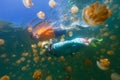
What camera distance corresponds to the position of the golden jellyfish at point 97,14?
173 inches

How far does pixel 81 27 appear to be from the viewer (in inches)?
761

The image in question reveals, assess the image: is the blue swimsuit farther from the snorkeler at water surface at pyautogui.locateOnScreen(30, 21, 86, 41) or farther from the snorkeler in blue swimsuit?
the snorkeler at water surface at pyautogui.locateOnScreen(30, 21, 86, 41)

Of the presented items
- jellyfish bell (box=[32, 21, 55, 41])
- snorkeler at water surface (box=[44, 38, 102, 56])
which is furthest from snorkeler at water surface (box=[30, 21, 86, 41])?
snorkeler at water surface (box=[44, 38, 102, 56])

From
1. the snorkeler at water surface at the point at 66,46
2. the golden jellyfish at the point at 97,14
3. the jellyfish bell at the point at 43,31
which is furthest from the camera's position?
the jellyfish bell at the point at 43,31

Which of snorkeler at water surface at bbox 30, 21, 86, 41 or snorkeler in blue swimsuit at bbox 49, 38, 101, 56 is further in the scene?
snorkeler at water surface at bbox 30, 21, 86, 41

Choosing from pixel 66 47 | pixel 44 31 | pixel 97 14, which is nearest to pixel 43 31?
pixel 44 31

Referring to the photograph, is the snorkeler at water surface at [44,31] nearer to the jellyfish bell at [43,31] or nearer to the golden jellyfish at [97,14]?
the jellyfish bell at [43,31]

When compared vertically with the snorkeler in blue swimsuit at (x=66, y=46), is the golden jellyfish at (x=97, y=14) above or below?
above

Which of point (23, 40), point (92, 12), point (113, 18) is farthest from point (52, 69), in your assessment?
point (92, 12)

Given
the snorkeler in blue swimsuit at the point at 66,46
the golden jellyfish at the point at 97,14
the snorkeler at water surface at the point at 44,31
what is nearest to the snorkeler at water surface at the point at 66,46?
the snorkeler in blue swimsuit at the point at 66,46

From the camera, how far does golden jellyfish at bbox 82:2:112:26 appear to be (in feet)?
14.4

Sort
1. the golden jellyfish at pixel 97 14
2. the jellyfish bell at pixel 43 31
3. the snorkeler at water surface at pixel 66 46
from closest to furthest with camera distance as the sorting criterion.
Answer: the golden jellyfish at pixel 97 14 → the snorkeler at water surface at pixel 66 46 → the jellyfish bell at pixel 43 31

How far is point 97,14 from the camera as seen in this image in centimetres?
445

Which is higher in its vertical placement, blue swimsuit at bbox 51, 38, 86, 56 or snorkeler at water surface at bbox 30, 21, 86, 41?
snorkeler at water surface at bbox 30, 21, 86, 41
